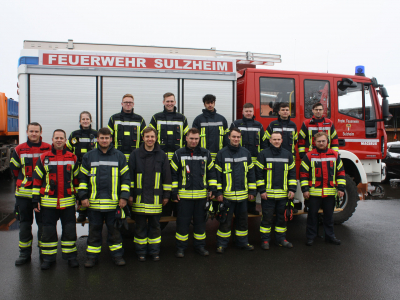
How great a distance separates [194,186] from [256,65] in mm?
3271

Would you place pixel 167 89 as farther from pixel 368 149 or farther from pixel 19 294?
pixel 368 149

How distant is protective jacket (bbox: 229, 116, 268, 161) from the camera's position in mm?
5000

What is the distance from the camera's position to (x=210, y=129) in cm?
494

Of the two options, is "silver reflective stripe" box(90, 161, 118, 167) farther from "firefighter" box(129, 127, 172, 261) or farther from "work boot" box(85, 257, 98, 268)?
"work boot" box(85, 257, 98, 268)

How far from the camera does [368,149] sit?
240 inches

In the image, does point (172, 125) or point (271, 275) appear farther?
point (172, 125)

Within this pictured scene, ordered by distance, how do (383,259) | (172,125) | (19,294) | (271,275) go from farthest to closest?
(172,125), (383,259), (271,275), (19,294)

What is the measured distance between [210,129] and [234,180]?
2.98ft

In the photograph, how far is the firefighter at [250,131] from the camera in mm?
4957

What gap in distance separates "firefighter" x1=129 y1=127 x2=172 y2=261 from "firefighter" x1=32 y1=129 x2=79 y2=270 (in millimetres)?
761

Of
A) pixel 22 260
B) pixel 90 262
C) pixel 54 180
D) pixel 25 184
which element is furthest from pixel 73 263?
pixel 25 184

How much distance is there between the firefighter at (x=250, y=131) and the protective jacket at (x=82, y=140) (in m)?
2.08

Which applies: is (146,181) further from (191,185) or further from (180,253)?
(180,253)

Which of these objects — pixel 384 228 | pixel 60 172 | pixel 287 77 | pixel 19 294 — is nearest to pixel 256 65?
pixel 287 77
